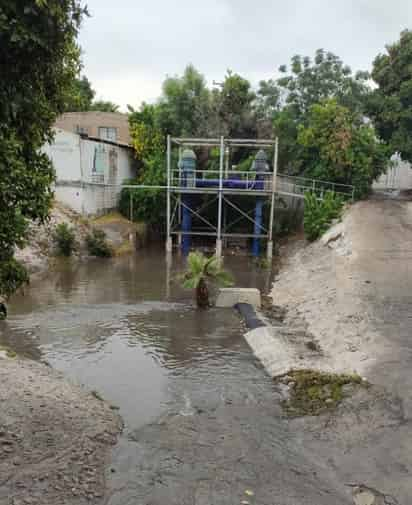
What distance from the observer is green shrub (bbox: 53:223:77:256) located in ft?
79.4

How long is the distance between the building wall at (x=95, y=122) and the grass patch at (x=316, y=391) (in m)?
35.2

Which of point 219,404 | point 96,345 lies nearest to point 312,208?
point 96,345

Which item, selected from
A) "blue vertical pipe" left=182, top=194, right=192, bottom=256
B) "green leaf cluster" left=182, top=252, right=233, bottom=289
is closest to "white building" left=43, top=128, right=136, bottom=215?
"blue vertical pipe" left=182, top=194, right=192, bottom=256

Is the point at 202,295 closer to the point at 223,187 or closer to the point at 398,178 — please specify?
the point at 223,187

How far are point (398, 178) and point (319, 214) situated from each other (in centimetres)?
1936

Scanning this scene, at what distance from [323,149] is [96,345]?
70.3 ft

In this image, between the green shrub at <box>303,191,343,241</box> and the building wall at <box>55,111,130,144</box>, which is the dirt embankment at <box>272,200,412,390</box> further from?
the building wall at <box>55,111,130,144</box>

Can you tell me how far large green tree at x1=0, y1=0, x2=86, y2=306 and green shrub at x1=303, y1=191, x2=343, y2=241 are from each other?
21.0m

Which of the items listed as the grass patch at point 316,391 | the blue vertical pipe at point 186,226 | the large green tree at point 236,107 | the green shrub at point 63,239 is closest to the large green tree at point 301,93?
the large green tree at point 236,107

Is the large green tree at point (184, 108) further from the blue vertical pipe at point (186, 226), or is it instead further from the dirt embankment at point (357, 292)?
the dirt embankment at point (357, 292)

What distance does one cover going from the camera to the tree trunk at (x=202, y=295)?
15860mm

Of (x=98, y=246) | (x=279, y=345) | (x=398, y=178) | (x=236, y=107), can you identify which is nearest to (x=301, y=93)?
(x=236, y=107)

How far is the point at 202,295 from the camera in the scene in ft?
52.2

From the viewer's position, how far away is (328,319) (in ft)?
41.7
